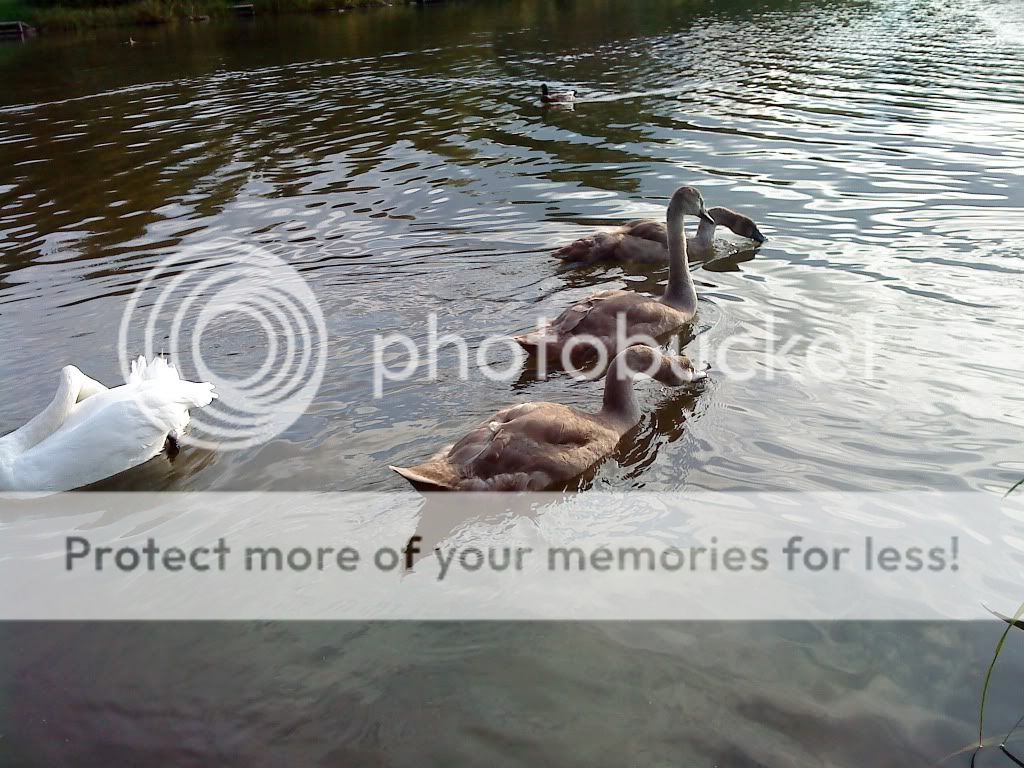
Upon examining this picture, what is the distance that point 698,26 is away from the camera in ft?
101

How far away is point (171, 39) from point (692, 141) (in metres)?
27.4

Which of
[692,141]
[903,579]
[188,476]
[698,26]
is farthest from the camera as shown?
[698,26]

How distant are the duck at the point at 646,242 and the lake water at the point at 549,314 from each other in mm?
321

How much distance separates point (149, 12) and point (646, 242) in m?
40.2


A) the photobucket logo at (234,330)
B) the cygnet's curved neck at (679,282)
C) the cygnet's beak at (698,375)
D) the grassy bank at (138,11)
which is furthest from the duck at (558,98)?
the grassy bank at (138,11)

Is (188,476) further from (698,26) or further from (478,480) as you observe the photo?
(698,26)

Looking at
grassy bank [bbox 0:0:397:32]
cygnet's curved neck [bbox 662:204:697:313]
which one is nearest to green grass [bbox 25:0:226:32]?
grassy bank [bbox 0:0:397:32]

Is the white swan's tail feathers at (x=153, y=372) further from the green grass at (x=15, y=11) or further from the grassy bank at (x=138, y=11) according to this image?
the green grass at (x=15, y=11)

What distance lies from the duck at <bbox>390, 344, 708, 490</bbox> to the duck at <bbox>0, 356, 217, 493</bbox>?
2.06 m

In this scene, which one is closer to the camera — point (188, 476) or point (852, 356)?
point (188, 476)

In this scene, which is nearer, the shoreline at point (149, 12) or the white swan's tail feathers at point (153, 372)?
the white swan's tail feathers at point (153, 372)

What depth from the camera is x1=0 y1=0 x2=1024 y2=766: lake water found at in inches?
168

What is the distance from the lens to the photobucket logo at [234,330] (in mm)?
7324

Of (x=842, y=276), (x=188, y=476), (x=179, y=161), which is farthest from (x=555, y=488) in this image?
(x=179, y=161)
